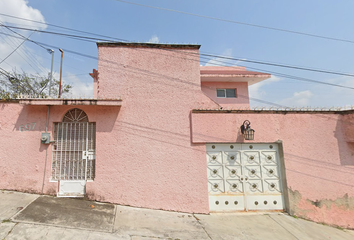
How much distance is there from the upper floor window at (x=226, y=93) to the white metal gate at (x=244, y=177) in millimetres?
5001

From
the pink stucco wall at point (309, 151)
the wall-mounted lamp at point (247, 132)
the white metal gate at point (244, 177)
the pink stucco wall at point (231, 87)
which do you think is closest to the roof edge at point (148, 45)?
the pink stucco wall at point (309, 151)

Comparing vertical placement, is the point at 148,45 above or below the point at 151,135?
above

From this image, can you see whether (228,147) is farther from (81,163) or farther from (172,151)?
(81,163)

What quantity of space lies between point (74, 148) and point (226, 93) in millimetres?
7770

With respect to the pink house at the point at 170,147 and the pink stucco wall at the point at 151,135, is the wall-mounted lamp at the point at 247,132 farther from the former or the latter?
the pink stucco wall at the point at 151,135

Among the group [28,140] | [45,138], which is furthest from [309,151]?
[28,140]

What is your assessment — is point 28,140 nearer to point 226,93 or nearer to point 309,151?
point 309,151

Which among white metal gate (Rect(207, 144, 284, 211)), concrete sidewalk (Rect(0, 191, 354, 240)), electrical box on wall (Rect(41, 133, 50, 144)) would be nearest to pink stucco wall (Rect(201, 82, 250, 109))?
white metal gate (Rect(207, 144, 284, 211))

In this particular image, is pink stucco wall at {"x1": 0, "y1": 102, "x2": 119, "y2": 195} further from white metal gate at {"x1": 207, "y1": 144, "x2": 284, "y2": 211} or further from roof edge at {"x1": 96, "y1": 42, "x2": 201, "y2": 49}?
white metal gate at {"x1": 207, "y1": 144, "x2": 284, "y2": 211}

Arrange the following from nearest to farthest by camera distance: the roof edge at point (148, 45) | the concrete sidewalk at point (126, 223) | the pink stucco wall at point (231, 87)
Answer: the concrete sidewalk at point (126, 223)
the roof edge at point (148, 45)
the pink stucco wall at point (231, 87)

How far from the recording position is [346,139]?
5055 millimetres

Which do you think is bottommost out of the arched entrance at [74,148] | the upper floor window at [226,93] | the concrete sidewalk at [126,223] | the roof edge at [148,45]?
the concrete sidewalk at [126,223]

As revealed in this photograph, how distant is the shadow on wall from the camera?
502cm

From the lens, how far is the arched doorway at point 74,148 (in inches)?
184
